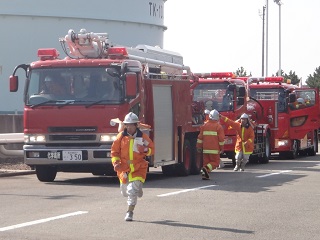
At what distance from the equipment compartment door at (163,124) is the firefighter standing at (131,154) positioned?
7518 mm

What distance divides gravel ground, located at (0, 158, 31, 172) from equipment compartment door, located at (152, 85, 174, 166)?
5.03 meters

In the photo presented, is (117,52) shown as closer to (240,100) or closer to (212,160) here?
(212,160)

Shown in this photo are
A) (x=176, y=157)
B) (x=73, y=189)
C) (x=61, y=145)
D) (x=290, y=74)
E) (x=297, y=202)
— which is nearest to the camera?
(x=297, y=202)

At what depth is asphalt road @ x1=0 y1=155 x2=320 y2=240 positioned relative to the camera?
12.2 meters

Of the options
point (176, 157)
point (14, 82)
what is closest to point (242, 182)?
point (176, 157)

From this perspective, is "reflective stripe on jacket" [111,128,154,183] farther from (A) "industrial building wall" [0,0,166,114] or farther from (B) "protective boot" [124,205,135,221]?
(A) "industrial building wall" [0,0,166,114]

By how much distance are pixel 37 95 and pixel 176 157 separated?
4.06 meters

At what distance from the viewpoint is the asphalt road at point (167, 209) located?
12.2 m

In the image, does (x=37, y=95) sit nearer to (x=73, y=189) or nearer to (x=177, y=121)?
(x=73, y=189)

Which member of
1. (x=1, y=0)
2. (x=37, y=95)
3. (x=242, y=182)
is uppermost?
(x=1, y=0)

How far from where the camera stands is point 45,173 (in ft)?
69.3

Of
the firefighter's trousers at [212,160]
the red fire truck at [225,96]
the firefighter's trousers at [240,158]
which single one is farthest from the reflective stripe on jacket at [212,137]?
the red fire truck at [225,96]

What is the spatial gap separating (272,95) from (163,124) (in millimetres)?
11940

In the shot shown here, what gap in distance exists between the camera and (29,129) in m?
20.3
